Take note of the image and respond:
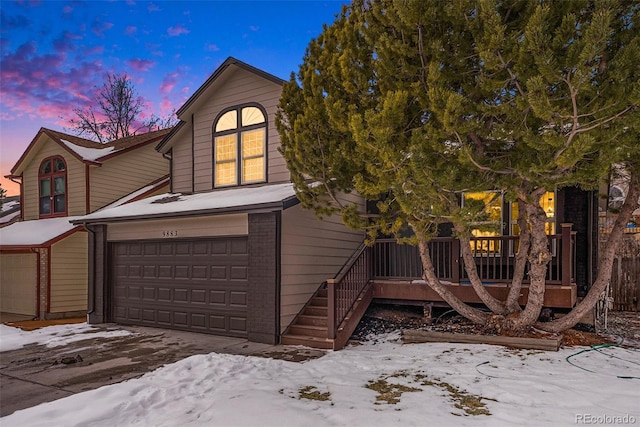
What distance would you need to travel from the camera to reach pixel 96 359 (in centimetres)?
665

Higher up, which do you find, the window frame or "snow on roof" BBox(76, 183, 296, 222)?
the window frame

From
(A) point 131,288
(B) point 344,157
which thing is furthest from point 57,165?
(B) point 344,157

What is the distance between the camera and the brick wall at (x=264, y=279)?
785 cm

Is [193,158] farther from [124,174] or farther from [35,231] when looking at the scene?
[35,231]

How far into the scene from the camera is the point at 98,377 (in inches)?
219

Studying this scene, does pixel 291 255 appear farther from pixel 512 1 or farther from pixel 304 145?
pixel 512 1

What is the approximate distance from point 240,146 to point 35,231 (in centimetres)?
801

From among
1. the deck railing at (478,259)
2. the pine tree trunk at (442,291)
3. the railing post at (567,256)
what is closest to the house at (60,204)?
the deck railing at (478,259)

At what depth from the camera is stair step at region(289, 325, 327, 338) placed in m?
7.73

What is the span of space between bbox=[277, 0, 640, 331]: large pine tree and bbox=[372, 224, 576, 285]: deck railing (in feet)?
2.18

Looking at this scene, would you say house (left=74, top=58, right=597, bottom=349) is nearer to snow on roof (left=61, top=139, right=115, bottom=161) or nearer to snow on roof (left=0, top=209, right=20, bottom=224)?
snow on roof (left=61, top=139, right=115, bottom=161)

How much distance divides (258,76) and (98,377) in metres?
7.60

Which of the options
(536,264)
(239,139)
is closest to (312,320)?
(536,264)

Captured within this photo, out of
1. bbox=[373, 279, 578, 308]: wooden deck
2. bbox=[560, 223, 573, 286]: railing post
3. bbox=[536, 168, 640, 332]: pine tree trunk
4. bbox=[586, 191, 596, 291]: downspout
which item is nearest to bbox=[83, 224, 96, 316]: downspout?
bbox=[373, 279, 578, 308]: wooden deck
